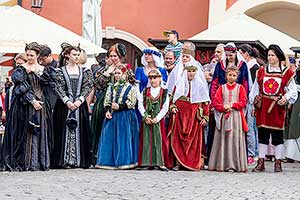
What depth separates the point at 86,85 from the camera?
1165cm

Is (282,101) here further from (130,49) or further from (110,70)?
(130,49)

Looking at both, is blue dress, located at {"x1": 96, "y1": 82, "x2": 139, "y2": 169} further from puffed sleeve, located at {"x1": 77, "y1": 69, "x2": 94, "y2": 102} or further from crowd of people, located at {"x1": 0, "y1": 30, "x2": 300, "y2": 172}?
puffed sleeve, located at {"x1": 77, "y1": 69, "x2": 94, "y2": 102}

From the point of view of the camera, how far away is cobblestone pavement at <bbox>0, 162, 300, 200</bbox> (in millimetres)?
9078

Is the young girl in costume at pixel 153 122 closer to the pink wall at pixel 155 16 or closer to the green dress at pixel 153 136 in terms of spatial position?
the green dress at pixel 153 136

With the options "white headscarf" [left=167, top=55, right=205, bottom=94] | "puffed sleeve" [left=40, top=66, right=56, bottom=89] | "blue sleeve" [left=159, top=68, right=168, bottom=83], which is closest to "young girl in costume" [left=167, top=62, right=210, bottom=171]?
"white headscarf" [left=167, top=55, right=205, bottom=94]

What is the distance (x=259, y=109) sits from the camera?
11.8m

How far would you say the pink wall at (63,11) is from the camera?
23078 millimetres

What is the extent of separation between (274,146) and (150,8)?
11550mm

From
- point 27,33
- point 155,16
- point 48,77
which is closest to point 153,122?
point 48,77

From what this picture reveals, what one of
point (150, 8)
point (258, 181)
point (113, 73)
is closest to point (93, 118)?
point (113, 73)

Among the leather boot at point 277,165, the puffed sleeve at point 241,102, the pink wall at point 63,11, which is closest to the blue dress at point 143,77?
the puffed sleeve at point 241,102

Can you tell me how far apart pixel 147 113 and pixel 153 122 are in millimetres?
162

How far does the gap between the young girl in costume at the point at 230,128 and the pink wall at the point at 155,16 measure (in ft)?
34.3

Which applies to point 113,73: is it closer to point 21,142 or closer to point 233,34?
point 21,142
